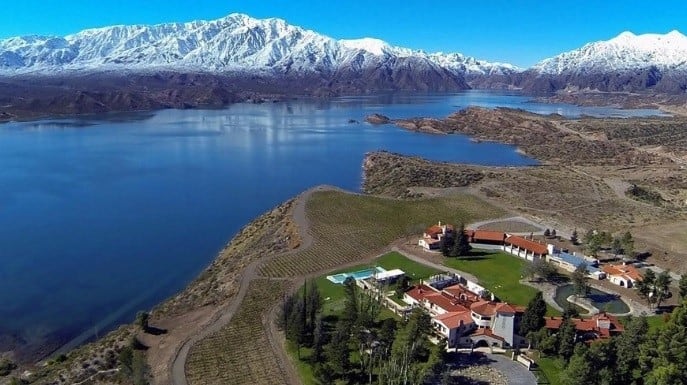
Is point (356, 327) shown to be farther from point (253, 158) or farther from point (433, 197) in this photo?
point (253, 158)

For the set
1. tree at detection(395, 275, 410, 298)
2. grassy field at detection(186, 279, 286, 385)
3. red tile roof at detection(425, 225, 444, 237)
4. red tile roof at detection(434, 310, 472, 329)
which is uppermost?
red tile roof at detection(425, 225, 444, 237)

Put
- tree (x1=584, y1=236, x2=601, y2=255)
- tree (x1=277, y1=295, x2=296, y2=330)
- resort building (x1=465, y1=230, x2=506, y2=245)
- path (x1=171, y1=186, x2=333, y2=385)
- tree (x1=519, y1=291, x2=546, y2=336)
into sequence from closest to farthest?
path (x1=171, y1=186, x2=333, y2=385) → tree (x1=519, y1=291, x2=546, y2=336) → tree (x1=277, y1=295, x2=296, y2=330) → tree (x1=584, y1=236, x2=601, y2=255) → resort building (x1=465, y1=230, x2=506, y2=245)

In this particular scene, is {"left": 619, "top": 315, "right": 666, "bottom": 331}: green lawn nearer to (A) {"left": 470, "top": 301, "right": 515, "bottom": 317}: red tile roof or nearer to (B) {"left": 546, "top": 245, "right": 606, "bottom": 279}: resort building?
(B) {"left": 546, "top": 245, "right": 606, "bottom": 279}: resort building

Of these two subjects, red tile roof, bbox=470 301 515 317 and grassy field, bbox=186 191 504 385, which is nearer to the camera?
grassy field, bbox=186 191 504 385

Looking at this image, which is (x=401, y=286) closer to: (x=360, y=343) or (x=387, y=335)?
(x=387, y=335)

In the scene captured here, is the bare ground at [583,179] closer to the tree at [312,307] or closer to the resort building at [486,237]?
the resort building at [486,237]

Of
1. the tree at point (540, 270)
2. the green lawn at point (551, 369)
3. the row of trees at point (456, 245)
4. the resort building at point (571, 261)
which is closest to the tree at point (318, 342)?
the green lawn at point (551, 369)

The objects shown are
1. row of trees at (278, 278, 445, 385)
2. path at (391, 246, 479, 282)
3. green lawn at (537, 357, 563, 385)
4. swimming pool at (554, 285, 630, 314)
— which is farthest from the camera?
path at (391, 246, 479, 282)

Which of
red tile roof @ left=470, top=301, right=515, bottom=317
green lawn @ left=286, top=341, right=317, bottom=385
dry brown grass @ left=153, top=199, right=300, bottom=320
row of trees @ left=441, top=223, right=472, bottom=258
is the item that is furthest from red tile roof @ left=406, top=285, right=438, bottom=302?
dry brown grass @ left=153, top=199, right=300, bottom=320
